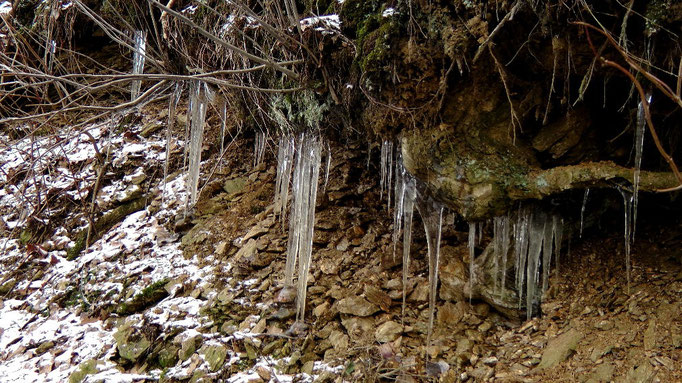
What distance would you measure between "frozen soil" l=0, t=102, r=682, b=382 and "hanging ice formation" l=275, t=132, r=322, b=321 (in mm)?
192

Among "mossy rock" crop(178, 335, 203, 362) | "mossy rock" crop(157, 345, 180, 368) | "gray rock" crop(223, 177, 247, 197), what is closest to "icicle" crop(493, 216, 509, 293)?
"mossy rock" crop(178, 335, 203, 362)

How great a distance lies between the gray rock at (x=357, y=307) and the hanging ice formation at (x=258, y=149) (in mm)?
2079

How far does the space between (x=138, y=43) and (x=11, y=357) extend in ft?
10.6

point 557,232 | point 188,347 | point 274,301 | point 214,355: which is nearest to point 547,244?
point 557,232

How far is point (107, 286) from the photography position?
4.43 meters

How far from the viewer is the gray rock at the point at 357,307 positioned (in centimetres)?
354

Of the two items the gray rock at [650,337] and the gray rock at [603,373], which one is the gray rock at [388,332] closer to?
the gray rock at [603,373]

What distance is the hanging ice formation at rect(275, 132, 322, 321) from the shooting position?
3666 mm

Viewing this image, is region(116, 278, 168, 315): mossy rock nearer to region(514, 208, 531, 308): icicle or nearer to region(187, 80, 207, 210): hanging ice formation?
region(187, 80, 207, 210): hanging ice formation

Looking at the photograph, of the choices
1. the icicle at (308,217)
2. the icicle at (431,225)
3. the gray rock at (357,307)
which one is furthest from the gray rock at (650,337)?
the icicle at (308,217)

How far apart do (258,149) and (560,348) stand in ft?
11.4

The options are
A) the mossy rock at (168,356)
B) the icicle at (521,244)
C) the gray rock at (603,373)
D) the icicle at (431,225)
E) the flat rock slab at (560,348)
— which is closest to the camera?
the gray rock at (603,373)

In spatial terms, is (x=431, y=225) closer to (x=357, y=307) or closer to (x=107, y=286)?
(x=357, y=307)

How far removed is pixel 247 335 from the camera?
3.62 meters
